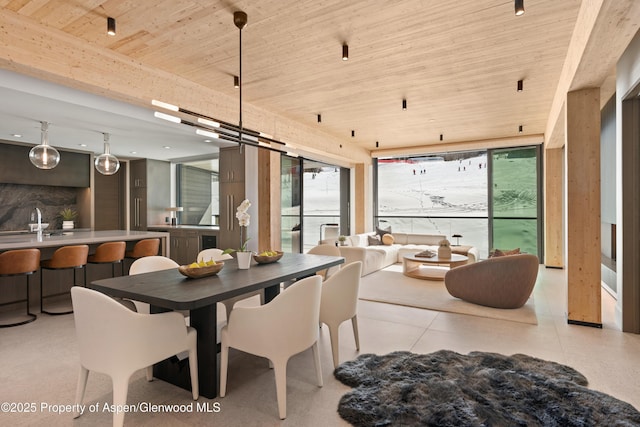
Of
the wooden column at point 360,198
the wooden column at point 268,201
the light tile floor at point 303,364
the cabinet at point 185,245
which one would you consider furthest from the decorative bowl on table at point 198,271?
the wooden column at point 360,198

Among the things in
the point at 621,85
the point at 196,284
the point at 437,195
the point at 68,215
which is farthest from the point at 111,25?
the point at 437,195

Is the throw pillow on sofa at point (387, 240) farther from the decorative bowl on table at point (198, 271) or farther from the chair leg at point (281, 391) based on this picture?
the chair leg at point (281, 391)

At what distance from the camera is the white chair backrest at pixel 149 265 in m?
3.04

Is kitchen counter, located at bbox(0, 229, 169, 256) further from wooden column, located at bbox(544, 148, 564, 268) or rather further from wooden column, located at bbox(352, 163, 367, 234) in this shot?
wooden column, located at bbox(544, 148, 564, 268)

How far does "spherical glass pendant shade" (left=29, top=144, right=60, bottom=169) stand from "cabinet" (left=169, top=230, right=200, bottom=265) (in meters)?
2.80

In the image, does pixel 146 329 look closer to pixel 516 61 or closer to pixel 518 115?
pixel 516 61

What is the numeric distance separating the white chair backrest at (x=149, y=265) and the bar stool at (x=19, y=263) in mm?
1696

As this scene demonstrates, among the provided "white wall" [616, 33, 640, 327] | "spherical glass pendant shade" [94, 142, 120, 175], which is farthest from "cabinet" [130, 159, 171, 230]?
"white wall" [616, 33, 640, 327]

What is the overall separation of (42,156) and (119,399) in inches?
155

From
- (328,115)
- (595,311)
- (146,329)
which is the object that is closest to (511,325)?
(595,311)

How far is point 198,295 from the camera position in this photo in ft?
6.88

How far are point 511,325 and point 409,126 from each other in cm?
414

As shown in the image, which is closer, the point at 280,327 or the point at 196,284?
the point at 280,327

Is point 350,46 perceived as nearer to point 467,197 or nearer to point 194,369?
point 194,369
